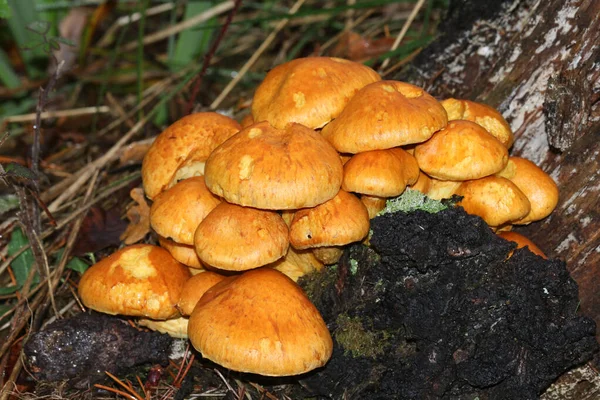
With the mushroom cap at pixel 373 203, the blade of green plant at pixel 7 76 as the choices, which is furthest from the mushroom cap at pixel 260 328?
the blade of green plant at pixel 7 76

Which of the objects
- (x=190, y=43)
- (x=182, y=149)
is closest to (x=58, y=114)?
(x=190, y=43)

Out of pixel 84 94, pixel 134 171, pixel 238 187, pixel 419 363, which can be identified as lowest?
pixel 84 94

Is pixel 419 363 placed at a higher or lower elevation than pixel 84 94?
higher

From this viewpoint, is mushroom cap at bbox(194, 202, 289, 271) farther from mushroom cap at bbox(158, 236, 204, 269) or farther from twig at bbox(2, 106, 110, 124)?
twig at bbox(2, 106, 110, 124)

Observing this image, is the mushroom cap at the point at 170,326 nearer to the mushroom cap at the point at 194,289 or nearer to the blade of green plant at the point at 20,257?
the mushroom cap at the point at 194,289

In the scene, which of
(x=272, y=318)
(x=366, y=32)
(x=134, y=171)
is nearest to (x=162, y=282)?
(x=272, y=318)

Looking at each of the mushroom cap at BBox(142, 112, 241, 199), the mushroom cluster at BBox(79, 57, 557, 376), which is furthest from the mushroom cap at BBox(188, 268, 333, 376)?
the mushroom cap at BBox(142, 112, 241, 199)

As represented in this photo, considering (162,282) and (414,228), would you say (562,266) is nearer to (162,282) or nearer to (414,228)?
(414,228)
